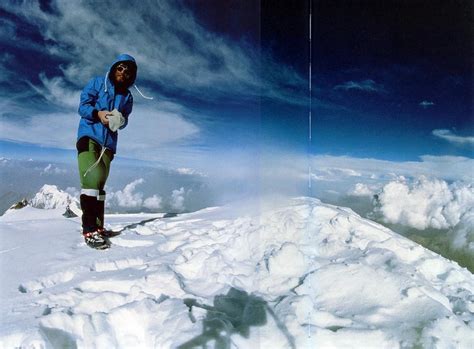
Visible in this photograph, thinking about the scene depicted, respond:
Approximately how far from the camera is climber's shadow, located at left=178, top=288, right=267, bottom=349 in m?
1.12

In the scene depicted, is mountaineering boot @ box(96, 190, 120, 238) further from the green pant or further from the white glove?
the white glove

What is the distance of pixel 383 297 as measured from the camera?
4.40 ft

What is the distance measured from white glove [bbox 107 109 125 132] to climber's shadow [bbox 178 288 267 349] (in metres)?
0.95

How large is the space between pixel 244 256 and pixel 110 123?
3.09 ft

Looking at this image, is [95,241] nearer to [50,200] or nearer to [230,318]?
[50,200]

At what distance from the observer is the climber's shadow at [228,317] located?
1.12m

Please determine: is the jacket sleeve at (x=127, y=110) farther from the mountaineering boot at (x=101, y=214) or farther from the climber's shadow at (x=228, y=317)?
the climber's shadow at (x=228, y=317)

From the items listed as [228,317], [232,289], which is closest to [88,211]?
[232,289]

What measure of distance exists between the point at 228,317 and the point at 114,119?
1.11 metres

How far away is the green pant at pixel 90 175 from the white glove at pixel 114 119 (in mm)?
136

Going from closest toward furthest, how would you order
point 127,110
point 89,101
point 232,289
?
point 232,289
point 89,101
point 127,110

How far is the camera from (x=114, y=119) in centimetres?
181

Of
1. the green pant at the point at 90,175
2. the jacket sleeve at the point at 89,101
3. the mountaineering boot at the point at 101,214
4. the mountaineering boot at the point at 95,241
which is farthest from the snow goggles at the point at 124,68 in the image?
the mountaineering boot at the point at 95,241

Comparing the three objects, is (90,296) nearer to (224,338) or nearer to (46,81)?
(224,338)
